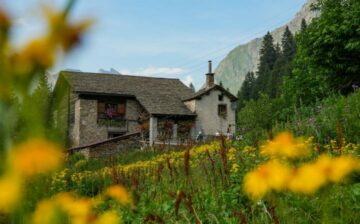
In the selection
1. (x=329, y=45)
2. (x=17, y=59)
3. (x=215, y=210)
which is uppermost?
(x=329, y=45)

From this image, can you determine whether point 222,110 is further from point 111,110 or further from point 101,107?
point 101,107

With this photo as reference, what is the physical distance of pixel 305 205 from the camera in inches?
170

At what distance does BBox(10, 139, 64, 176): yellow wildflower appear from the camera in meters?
0.37

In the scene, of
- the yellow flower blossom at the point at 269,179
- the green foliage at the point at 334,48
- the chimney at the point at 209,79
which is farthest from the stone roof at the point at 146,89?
the yellow flower blossom at the point at 269,179

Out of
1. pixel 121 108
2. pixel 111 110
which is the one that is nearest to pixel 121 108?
pixel 121 108

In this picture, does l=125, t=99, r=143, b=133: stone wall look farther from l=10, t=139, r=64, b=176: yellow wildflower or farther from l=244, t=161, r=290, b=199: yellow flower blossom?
l=10, t=139, r=64, b=176: yellow wildflower

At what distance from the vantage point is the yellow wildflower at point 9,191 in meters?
0.38

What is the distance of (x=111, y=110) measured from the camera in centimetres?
3759

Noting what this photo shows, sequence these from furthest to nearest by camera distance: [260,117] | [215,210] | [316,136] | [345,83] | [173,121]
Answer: [260,117] < [173,121] < [345,83] < [316,136] < [215,210]

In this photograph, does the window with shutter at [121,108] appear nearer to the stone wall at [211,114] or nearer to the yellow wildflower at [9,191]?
the stone wall at [211,114]

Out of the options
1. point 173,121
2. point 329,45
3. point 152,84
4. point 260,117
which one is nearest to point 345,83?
point 329,45

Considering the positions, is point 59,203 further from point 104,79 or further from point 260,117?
point 260,117

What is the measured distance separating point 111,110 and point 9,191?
123ft

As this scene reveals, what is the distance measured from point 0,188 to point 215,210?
14.6 ft
